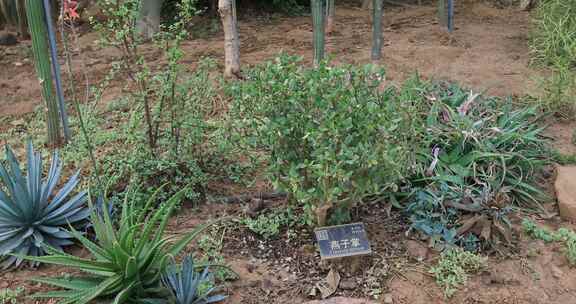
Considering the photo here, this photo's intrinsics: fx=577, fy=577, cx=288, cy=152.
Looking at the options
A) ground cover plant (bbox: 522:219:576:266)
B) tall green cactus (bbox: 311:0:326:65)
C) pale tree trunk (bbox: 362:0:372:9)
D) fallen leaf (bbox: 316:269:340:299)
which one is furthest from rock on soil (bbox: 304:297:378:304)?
pale tree trunk (bbox: 362:0:372:9)

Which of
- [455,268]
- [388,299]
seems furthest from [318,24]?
[388,299]

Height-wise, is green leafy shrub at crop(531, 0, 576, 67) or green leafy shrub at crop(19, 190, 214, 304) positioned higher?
green leafy shrub at crop(531, 0, 576, 67)

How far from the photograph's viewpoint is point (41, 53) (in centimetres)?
396

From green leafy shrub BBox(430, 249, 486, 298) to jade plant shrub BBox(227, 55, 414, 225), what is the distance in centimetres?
51

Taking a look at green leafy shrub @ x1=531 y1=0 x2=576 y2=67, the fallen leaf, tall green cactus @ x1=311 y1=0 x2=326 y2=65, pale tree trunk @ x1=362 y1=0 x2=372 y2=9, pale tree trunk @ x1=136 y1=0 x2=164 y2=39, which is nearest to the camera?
the fallen leaf

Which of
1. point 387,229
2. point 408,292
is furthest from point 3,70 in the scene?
A: point 408,292

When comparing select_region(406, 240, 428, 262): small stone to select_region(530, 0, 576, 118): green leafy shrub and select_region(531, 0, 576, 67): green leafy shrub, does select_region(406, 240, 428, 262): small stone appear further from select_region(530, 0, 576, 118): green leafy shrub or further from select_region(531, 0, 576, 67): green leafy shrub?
select_region(531, 0, 576, 67): green leafy shrub

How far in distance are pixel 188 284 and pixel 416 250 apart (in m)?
1.30

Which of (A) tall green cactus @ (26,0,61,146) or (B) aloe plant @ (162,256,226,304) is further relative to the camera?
(A) tall green cactus @ (26,0,61,146)

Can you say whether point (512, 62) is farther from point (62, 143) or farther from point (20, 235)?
point (20, 235)

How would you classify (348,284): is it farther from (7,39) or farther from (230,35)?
(7,39)

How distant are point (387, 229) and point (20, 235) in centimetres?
205

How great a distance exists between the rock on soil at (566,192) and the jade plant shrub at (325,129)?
1145 mm

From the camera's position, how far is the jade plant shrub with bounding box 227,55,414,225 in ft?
9.31
